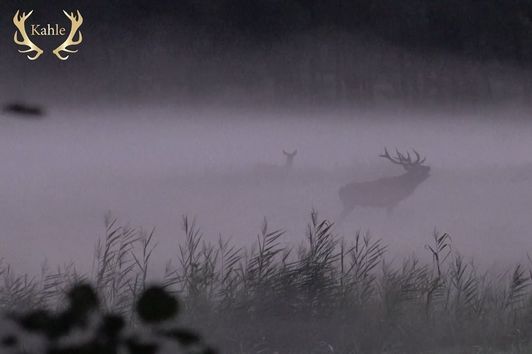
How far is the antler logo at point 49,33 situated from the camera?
5.73m

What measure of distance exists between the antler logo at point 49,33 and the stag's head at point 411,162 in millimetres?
2447

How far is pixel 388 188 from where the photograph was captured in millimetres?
7672

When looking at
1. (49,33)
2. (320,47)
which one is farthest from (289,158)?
(49,33)

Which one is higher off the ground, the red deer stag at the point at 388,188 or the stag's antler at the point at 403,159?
the stag's antler at the point at 403,159

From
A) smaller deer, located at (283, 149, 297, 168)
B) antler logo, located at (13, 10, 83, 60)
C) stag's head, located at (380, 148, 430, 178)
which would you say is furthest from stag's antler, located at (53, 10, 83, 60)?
stag's head, located at (380, 148, 430, 178)

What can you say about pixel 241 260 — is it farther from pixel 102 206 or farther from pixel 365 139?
pixel 365 139

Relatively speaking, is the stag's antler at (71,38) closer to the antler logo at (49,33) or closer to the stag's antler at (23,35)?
the antler logo at (49,33)

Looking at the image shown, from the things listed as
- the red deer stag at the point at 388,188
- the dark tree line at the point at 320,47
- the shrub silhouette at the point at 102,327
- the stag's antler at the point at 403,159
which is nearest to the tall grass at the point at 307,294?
the red deer stag at the point at 388,188

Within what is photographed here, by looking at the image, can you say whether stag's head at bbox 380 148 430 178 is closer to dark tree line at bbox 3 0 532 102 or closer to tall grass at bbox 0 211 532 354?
dark tree line at bbox 3 0 532 102

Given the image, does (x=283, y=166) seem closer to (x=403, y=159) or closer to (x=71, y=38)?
(x=403, y=159)

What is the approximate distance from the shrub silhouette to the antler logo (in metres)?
4.65

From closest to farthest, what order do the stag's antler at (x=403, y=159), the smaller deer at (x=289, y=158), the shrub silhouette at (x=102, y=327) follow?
the shrub silhouette at (x=102, y=327)
the smaller deer at (x=289, y=158)
the stag's antler at (x=403, y=159)


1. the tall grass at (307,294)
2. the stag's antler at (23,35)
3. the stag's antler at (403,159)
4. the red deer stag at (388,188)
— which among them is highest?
the stag's antler at (23,35)

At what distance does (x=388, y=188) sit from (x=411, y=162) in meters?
0.53
